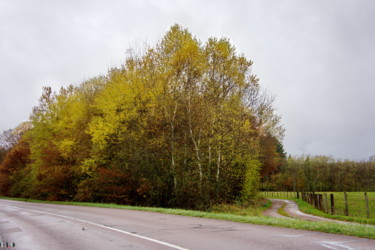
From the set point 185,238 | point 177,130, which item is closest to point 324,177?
point 177,130

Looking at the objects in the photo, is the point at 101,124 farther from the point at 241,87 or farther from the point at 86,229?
the point at 86,229

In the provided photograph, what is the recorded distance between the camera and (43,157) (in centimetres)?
3244

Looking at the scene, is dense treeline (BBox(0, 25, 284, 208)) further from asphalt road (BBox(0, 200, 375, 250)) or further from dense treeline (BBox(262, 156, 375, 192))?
dense treeline (BBox(262, 156, 375, 192))

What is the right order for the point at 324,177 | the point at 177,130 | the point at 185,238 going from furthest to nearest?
1. the point at 324,177
2. the point at 177,130
3. the point at 185,238

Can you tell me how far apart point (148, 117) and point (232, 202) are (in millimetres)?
9507

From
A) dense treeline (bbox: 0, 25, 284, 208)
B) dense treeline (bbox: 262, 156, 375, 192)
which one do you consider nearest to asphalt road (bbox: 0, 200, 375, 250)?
dense treeline (bbox: 0, 25, 284, 208)

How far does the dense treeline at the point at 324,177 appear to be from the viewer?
5897 centimetres

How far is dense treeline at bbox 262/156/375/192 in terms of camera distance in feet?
193

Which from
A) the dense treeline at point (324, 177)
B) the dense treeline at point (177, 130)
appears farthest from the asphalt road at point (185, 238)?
the dense treeline at point (324, 177)

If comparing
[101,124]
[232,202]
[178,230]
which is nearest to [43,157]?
[101,124]

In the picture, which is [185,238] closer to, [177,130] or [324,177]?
[177,130]

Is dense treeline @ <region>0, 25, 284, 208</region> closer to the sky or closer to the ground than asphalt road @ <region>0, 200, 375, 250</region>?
closer to the sky

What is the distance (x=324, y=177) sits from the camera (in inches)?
2448

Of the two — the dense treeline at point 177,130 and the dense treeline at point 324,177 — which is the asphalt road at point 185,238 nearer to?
the dense treeline at point 177,130
